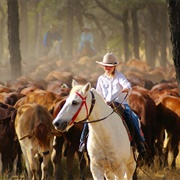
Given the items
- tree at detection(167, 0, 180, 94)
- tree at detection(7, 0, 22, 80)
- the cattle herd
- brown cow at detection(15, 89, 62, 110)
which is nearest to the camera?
tree at detection(167, 0, 180, 94)

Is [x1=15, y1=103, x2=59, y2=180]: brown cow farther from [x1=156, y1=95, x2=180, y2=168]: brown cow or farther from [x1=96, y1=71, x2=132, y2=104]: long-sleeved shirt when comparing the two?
[x1=156, y1=95, x2=180, y2=168]: brown cow

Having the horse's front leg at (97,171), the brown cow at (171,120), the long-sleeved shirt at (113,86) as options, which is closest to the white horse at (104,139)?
the horse's front leg at (97,171)

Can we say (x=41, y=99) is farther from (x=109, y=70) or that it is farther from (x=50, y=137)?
(x=109, y=70)

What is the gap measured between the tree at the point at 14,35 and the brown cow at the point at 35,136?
15447mm

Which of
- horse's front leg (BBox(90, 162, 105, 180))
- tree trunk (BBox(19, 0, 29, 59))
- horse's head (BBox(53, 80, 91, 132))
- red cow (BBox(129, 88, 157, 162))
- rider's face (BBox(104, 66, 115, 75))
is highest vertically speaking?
rider's face (BBox(104, 66, 115, 75))

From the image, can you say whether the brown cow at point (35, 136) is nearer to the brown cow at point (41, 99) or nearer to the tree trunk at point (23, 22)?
the brown cow at point (41, 99)

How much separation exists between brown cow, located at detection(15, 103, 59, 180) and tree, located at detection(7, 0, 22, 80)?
50.7 feet

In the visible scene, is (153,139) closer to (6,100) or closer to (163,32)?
(6,100)

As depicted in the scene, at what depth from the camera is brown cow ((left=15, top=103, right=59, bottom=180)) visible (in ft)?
38.1

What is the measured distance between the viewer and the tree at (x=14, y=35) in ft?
90.5

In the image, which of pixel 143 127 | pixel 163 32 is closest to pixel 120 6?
pixel 163 32

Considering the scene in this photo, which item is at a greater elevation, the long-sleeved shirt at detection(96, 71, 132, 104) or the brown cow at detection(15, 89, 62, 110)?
the long-sleeved shirt at detection(96, 71, 132, 104)

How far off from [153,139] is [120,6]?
2551cm

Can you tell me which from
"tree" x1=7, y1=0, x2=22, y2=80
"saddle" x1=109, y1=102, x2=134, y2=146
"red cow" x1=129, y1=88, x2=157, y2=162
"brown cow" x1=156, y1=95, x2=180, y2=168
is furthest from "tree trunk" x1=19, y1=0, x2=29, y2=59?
"saddle" x1=109, y1=102, x2=134, y2=146
